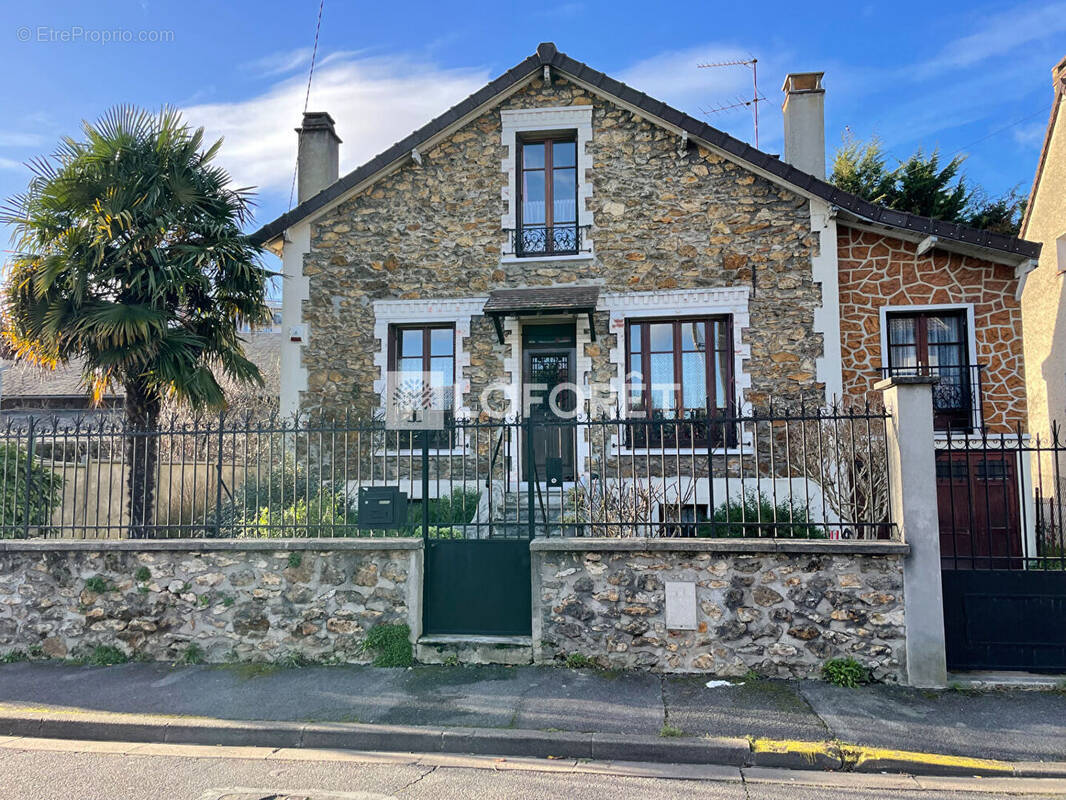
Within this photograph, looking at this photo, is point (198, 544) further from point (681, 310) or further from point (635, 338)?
point (681, 310)

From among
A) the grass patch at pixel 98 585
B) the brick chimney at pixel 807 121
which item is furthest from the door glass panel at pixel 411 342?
the brick chimney at pixel 807 121

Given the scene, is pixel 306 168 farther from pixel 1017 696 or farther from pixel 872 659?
pixel 1017 696

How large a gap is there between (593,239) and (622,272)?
710mm

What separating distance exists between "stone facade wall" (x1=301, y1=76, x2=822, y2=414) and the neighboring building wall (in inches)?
230

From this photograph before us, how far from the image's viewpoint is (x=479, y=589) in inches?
266

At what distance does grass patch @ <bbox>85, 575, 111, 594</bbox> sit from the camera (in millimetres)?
6968

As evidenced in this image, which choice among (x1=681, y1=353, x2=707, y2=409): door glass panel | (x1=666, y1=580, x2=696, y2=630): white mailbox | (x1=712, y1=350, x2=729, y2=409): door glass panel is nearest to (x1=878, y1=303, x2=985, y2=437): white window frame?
(x1=712, y1=350, x2=729, y2=409): door glass panel

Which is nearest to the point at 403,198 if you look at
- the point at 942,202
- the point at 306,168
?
the point at 306,168

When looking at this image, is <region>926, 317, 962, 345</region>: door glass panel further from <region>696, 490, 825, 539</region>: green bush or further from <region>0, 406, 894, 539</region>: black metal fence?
<region>696, 490, 825, 539</region>: green bush

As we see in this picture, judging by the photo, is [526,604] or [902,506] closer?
[902,506]

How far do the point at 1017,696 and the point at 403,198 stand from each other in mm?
10266

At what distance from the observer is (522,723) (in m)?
5.28

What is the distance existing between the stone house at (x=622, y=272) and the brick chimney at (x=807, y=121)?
0.12ft

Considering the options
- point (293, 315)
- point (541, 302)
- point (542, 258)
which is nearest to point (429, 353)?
point (541, 302)
